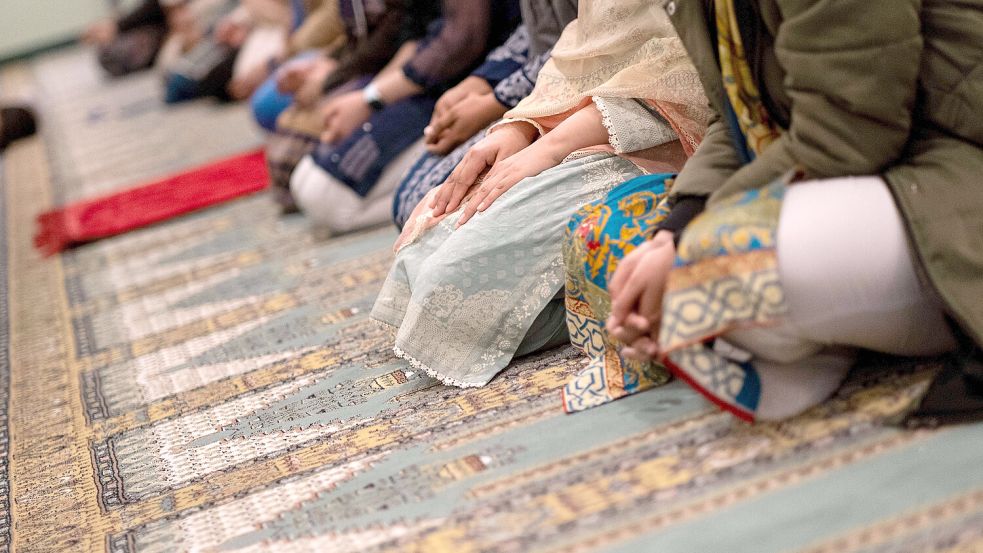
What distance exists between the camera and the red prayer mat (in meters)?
3.46

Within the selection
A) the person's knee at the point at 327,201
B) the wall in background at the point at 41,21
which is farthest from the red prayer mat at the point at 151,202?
the wall in background at the point at 41,21

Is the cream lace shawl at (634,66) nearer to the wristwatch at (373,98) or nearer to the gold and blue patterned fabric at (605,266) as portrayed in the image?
the gold and blue patterned fabric at (605,266)

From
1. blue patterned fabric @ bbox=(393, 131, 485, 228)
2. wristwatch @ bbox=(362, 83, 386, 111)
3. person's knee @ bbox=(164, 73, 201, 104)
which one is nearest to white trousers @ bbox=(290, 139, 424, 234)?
wristwatch @ bbox=(362, 83, 386, 111)

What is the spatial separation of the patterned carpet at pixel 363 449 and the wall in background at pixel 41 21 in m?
8.47

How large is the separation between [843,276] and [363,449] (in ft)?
2.25

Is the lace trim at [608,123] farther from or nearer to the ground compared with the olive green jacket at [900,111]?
nearer to the ground

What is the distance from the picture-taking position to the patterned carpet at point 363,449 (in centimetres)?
116

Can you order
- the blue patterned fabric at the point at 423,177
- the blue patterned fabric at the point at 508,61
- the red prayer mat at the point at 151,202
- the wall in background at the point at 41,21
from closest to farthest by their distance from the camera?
the blue patterned fabric at the point at 423,177 < the blue patterned fabric at the point at 508,61 < the red prayer mat at the point at 151,202 < the wall in background at the point at 41,21

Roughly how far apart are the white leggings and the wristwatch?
1.61 meters

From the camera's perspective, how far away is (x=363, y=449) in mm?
1536

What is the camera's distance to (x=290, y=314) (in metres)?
2.29

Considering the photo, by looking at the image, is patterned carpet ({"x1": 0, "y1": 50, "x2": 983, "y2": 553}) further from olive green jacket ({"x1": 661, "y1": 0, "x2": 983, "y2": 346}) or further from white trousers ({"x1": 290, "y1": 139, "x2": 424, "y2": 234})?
olive green jacket ({"x1": 661, "y1": 0, "x2": 983, "y2": 346})

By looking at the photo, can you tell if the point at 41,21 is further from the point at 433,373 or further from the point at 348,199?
the point at 433,373

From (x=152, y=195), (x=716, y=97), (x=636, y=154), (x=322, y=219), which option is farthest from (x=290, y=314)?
(x=152, y=195)
